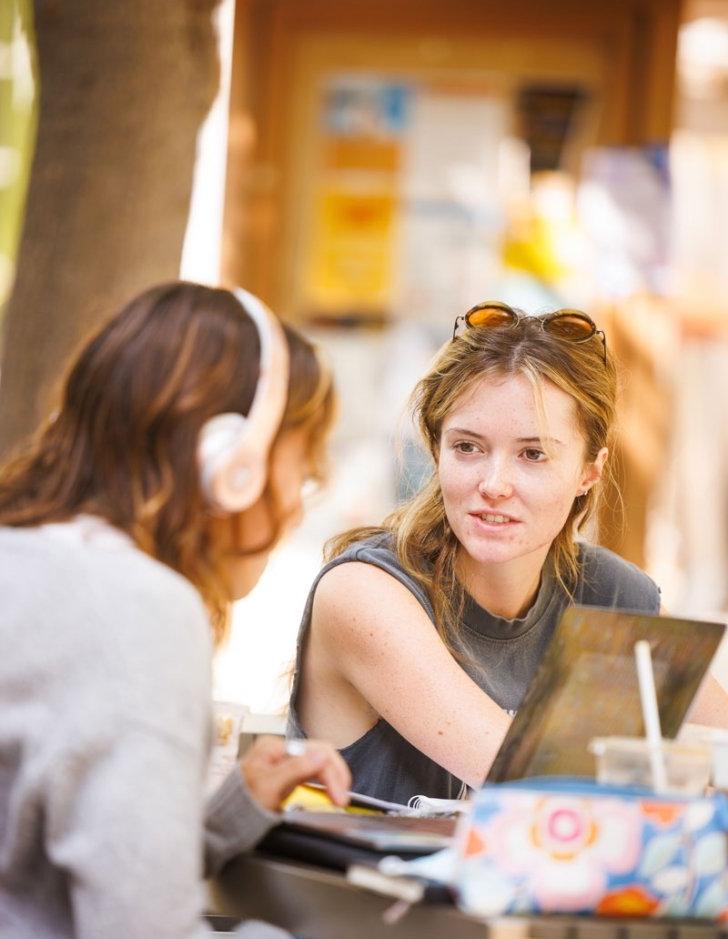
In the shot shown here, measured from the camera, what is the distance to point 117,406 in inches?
71.4

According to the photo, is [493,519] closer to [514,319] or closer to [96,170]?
[514,319]

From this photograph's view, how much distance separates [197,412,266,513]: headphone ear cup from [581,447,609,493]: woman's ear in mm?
1210

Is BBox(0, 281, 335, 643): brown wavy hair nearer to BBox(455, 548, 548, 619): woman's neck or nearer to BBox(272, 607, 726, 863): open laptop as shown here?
BBox(272, 607, 726, 863): open laptop

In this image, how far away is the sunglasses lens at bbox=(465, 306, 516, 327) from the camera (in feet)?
9.43

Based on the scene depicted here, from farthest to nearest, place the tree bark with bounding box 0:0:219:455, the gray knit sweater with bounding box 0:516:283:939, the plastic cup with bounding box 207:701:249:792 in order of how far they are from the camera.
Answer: the tree bark with bounding box 0:0:219:455
the plastic cup with bounding box 207:701:249:792
the gray knit sweater with bounding box 0:516:283:939

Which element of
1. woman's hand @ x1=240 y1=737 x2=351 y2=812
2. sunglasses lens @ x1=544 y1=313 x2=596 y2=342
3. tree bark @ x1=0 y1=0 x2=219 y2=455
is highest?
tree bark @ x1=0 y1=0 x2=219 y2=455

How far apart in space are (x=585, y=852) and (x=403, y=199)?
547 cm

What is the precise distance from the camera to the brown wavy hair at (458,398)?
9.05ft

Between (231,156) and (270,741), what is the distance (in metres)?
5.06

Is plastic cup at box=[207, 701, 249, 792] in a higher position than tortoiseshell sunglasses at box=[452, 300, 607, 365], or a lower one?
lower

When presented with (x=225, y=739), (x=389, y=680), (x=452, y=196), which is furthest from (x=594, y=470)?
(x=452, y=196)

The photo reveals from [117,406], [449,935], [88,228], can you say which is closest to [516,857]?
[449,935]

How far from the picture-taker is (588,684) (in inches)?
78.9

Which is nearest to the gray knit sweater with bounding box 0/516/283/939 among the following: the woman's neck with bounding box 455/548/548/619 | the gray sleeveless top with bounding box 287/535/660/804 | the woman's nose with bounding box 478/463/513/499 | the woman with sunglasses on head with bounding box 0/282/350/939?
the woman with sunglasses on head with bounding box 0/282/350/939
